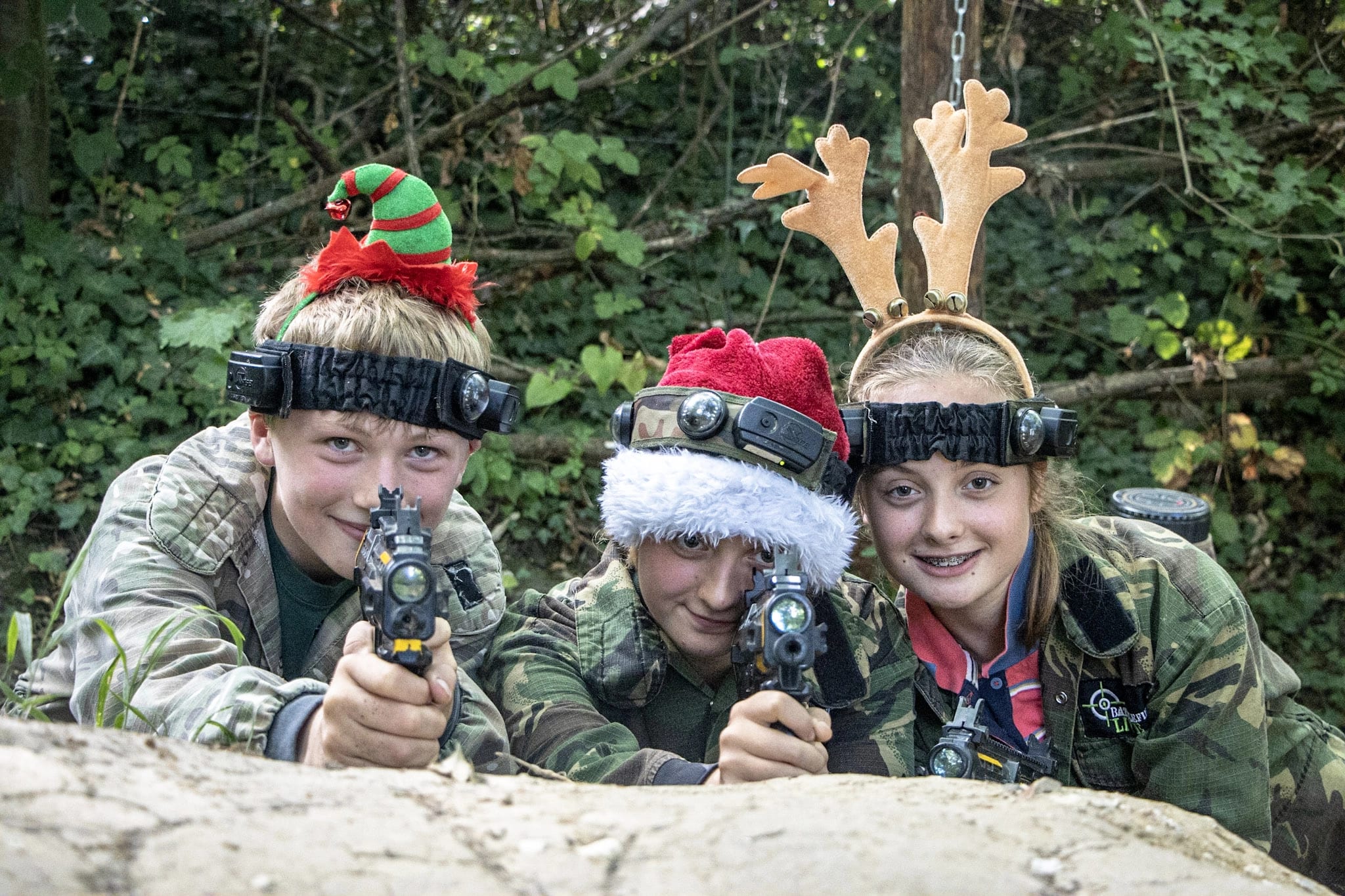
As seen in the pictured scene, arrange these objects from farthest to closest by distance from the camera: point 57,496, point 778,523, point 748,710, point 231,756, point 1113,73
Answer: point 1113,73 → point 57,496 → point 778,523 → point 748,710 → point 231,756

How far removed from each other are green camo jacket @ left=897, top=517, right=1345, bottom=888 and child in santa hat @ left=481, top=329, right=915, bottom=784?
0.28m

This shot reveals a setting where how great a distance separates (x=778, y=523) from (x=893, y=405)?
1.53ft

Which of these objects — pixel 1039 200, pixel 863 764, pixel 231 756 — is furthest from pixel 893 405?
pixel 1039 200

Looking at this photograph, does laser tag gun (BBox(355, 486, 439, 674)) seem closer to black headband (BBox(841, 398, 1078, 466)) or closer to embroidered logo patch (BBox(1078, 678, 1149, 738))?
black headband (BBox(841, 398, 1078, 466))

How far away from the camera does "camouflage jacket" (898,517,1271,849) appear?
2721 mm

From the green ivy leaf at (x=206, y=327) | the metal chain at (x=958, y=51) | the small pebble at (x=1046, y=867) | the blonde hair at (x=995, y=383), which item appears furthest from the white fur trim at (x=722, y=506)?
the green ivy leaf at (x=206, y=327)

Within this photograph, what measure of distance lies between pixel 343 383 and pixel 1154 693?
1928mm

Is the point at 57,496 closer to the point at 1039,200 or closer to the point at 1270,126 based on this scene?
the point at 1039,200

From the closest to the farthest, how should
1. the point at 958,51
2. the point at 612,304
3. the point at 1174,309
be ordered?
the point at 958,51 < the point at 612,304 < the point at 1174,309

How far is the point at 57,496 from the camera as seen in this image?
18.0 feet

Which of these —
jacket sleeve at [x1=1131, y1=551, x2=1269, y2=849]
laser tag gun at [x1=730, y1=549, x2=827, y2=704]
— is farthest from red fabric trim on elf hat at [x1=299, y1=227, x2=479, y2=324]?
jacket sleeve at [x1=1131, y1=551, x2=1269, y2=849]

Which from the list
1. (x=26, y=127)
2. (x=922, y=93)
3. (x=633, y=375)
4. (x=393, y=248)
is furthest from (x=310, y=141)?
(x=393, y=248)

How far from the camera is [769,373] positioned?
8.85 feet

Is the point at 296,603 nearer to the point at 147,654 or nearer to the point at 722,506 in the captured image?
the point at 147,654
